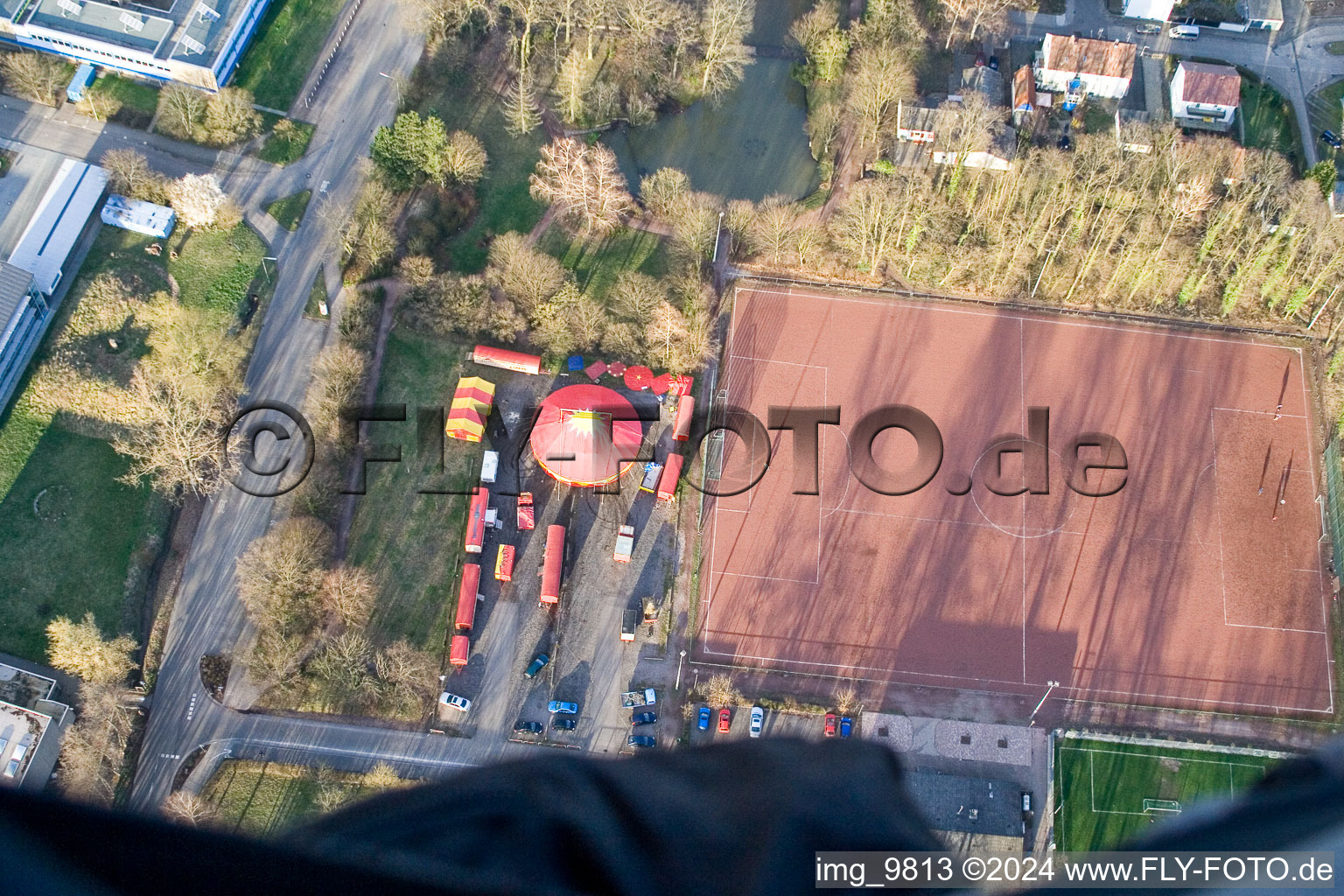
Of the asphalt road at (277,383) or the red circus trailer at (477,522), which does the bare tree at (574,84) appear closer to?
the asphalt road at (277,383)

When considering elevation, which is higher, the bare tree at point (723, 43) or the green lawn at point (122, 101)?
the bare tree at point (723, 43)

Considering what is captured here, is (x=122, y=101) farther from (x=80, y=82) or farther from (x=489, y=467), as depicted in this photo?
(x=489, y=467)

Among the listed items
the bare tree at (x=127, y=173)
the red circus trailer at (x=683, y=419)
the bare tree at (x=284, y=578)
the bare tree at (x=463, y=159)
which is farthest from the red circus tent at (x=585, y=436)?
the bare tree at (x=127, y=173)

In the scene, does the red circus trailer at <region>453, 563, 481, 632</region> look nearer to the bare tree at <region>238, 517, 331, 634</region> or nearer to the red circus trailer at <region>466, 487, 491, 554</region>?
the red circus trailer at <region>466, 487, 491, 554</region>

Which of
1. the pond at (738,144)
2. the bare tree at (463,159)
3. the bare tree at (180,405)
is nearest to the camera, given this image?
the bare tree at (180,405)

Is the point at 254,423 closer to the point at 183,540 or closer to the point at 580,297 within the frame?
the point at 183,540

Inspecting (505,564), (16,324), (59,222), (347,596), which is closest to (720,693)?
(505,564)
